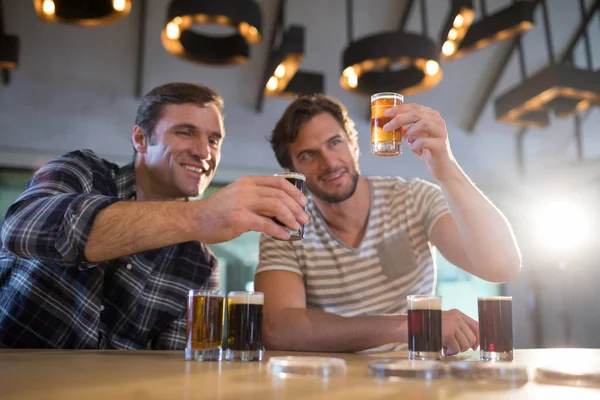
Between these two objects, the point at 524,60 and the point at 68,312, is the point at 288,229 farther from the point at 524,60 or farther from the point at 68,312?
the point at 524,60

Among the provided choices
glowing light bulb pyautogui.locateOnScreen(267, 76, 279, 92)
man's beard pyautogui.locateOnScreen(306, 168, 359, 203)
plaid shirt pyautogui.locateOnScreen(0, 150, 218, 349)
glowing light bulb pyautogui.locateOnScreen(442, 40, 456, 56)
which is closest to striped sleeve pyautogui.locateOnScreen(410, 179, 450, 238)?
man's beard pyautogui.locateOnScreen(306, 168, 359, 203)

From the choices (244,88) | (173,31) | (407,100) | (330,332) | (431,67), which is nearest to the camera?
(330,332)

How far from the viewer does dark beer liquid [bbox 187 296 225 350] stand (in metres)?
1.30

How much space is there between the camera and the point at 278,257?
2.05 meters

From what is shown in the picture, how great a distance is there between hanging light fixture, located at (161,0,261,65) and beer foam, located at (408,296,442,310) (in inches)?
80.8

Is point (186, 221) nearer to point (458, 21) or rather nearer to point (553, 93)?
point (458, 21)

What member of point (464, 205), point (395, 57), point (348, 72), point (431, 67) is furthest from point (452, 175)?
point (348, 72)

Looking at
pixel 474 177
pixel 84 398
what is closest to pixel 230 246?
pixel 474 177

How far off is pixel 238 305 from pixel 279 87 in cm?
334

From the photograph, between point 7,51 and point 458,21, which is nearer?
point 458,21

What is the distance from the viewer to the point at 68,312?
6.19 feet

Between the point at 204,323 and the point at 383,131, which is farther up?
the point at 383,131

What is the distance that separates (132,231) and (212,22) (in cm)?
183

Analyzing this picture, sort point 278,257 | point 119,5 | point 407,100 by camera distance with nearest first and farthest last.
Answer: point 278,257 < point 119,5 < point 407,100
